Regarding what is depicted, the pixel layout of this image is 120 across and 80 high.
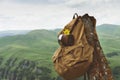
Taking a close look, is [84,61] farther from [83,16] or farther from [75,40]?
[83,16]

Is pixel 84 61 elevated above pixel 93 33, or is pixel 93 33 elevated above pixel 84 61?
pixel 93 33

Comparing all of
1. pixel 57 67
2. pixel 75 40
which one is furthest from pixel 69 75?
pixel 75 40

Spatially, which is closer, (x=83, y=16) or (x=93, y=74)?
(x=93, y=74)

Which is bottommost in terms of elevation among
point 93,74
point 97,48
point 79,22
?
point 93,74

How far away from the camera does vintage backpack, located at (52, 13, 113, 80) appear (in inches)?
262

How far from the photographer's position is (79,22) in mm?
7102

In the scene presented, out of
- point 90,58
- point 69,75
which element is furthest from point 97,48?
point 69,75

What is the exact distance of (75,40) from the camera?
6.95 m

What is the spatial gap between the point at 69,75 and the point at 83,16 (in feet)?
4.30

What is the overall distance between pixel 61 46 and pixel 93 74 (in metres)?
0.86

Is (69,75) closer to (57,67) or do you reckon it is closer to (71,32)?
(57,67)

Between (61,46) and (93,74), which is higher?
(61,46)

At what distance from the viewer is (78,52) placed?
22.0 feet

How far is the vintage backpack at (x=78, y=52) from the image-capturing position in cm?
666
